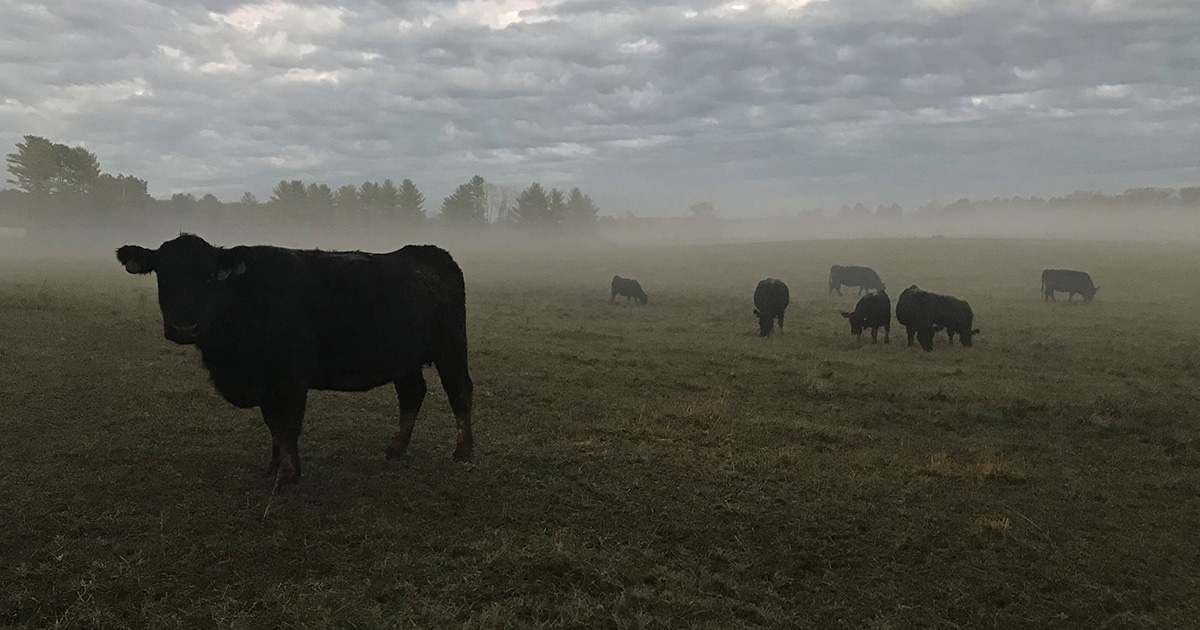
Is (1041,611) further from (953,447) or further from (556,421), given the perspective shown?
(556,421)

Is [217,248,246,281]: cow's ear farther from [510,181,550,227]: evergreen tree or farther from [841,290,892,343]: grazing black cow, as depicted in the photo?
[510,181,550,227]: evergreen tree

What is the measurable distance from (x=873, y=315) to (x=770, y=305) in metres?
3.28

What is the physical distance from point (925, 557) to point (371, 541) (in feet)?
16.1

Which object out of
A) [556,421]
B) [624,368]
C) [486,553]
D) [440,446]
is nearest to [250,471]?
[440,446]

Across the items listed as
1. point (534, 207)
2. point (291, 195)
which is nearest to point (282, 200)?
point (291, 195)

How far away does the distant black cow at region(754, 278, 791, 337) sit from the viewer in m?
21.5

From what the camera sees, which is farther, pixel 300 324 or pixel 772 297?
pixel 772 297

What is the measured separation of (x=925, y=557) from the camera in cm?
588

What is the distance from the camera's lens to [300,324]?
22.7 feet

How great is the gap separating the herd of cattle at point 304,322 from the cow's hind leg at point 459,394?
13 mm

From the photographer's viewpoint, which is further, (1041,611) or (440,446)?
(440,446)

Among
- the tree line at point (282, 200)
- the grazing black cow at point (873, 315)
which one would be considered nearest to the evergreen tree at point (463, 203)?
the tree line at point (282, 200)

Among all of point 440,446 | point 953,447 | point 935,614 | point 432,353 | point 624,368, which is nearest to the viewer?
point 935,614

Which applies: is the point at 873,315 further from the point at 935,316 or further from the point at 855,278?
the point at 855,278
